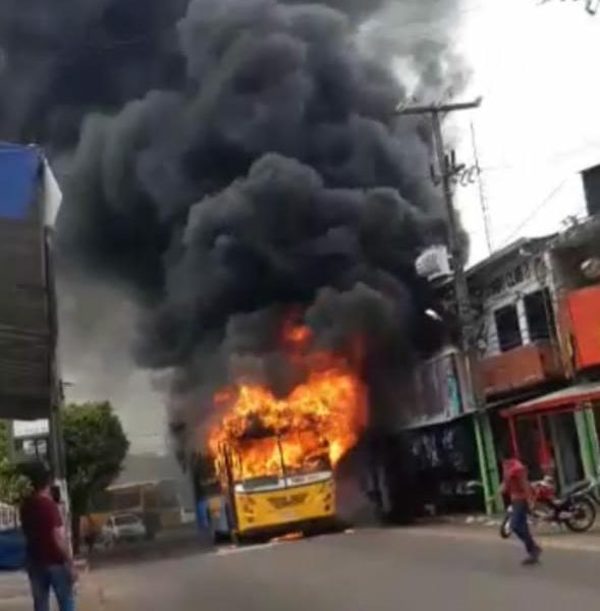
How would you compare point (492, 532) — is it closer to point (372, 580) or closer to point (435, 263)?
point (372, 580)

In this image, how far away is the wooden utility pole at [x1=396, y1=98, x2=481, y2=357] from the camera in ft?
92.2

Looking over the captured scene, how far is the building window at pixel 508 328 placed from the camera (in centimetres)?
2963

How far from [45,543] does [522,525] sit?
22.1 ft

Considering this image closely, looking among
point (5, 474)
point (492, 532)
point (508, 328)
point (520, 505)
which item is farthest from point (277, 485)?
point (5, 474)

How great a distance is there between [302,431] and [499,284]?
6562mm

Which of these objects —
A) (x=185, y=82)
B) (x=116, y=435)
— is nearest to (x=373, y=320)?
(x=185, y=82)

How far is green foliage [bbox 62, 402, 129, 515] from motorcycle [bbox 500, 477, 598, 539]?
76.2 feet

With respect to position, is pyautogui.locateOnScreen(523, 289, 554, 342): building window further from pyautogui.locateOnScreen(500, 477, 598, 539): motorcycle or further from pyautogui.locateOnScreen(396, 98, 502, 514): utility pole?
pyautogui.locateOnScreen(500, 477, 598, 539): motorcycle

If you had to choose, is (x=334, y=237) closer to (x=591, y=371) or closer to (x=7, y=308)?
(x=591, y=371)

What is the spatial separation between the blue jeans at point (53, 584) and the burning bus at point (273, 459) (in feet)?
54.2

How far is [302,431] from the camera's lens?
27.3 metres

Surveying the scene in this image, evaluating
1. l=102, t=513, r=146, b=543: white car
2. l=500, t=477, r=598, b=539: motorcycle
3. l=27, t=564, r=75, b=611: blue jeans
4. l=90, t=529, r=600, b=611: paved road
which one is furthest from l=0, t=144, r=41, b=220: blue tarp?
l=102, t=513, r=146, b=543: white car

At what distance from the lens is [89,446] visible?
42.3 meters

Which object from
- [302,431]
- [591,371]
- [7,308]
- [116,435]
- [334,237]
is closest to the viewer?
[7,308]
